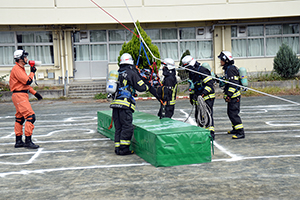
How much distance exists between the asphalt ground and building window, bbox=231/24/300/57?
50.0ft

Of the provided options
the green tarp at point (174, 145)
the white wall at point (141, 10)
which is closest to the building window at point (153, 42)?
the white wall at point (141, 10)

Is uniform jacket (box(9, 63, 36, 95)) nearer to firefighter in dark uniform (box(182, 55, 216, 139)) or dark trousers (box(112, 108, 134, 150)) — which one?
dark trousers (box(112, 108, 134, 150))

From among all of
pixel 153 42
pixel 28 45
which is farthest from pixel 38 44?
pixel 153 42

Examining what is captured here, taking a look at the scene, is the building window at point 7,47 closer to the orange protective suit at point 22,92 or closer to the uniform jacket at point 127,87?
the orange protective suit at point 22,92

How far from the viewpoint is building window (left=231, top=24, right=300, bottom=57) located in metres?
24.4

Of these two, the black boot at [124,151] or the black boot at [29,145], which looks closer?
the black boot at [124,151]

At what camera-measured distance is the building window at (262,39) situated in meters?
24.4

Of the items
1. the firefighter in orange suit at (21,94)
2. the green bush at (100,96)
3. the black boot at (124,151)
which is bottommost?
the black boot at (124,151)

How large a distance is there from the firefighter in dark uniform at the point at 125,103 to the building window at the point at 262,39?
18.3 meters

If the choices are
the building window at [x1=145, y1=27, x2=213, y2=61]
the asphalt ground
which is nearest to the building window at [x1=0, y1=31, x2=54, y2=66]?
the building window at [x1=145, y1=27, x2=213, y2=61]

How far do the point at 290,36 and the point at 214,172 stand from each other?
847 inches

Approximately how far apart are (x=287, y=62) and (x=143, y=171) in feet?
57.8

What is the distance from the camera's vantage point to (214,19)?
2252cm

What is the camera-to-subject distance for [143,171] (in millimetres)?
6066
